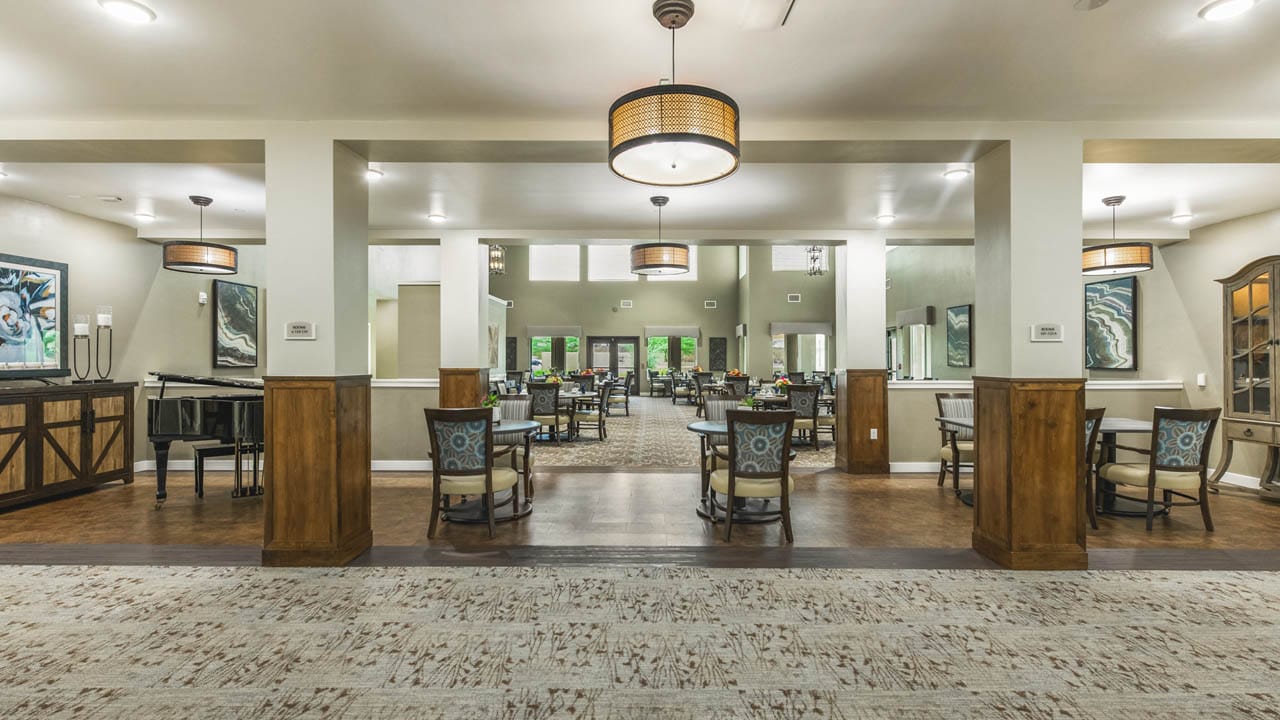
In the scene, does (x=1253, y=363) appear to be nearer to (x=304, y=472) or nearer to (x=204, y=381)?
(x=304, y=472)

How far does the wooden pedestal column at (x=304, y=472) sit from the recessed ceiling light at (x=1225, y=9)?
186 inches

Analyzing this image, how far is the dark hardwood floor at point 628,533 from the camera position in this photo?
3748mm

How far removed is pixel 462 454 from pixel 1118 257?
6.07 meters

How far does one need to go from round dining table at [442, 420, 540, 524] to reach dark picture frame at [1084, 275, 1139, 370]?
23.4 ft

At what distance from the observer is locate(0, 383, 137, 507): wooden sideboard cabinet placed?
4.92 m

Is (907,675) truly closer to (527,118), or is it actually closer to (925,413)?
(527,118)

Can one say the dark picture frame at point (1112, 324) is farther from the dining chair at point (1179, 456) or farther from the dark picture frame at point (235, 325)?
the dark picture frame at point (235, 325)

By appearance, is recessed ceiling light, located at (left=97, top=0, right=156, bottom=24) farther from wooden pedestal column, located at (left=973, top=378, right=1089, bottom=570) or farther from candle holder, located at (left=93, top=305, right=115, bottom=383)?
wooden pedestal column, located at (left=973, top=378, right=1089, bottom=570)

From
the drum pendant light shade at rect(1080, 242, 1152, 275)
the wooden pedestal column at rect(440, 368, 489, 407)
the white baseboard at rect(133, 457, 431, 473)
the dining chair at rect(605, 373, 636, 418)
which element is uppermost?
the drum pendant light shade at rect(1080, 242, 1152, 275)

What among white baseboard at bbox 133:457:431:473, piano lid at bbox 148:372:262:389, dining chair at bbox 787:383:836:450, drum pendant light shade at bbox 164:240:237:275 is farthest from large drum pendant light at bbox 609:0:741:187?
dining chair at bbox 787:383:836:450

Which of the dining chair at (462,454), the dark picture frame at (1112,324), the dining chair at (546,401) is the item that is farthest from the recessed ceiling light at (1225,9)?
the dining chair at (546,401)

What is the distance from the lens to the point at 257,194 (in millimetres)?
5203

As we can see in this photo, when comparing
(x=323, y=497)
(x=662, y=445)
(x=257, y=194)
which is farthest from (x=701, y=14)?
(x=662, y=445)

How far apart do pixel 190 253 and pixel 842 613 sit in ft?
20.5
